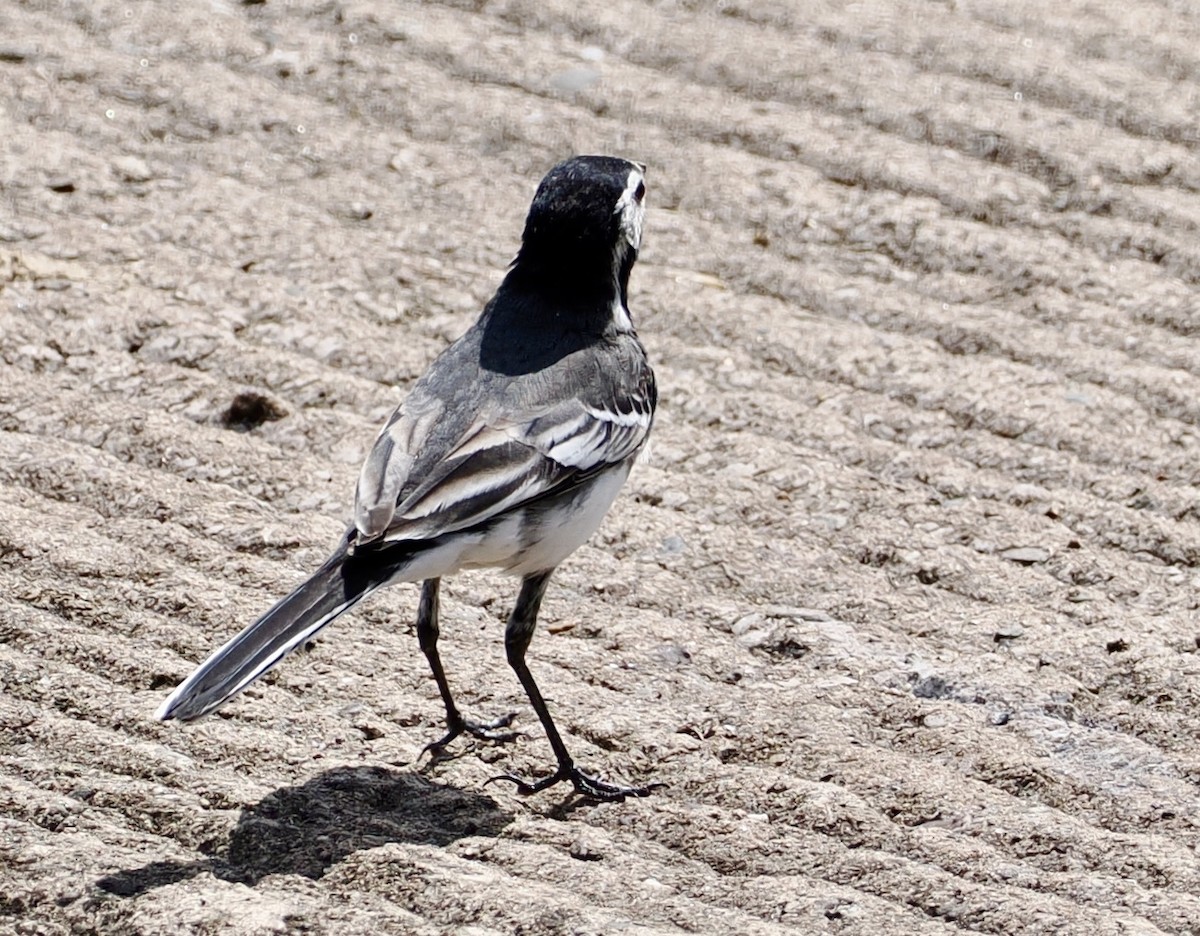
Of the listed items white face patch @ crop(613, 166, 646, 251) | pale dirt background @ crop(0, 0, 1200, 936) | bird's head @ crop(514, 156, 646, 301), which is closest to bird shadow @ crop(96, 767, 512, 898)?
pale dirt background @ crop(0, 0, 1200, 936)

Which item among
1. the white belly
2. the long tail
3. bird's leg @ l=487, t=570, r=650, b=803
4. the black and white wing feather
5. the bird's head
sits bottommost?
bird's leg @ l=487, t=570, r=650, b=803

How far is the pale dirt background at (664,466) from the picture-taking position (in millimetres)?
4398

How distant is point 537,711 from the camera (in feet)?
16.1

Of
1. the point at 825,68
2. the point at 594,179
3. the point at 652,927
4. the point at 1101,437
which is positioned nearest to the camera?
the point at 652,927

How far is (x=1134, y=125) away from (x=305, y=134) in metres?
3.60

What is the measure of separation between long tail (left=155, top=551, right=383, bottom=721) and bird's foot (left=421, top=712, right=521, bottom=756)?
0.65 meters

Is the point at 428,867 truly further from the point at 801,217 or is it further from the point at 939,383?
the point at 801,217

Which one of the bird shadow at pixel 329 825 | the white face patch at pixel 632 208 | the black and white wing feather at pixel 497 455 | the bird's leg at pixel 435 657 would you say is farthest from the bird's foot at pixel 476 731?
the white face patch at pixel 632 208

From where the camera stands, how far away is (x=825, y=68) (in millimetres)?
8062

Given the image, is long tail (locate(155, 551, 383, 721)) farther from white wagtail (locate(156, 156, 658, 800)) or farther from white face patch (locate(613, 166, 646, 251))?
white face patch (locate(613, 166, 646, 251))

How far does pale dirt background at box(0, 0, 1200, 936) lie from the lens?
14.4 feet

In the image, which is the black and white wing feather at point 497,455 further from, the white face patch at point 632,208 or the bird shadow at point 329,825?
the bird shadow at point 329,825

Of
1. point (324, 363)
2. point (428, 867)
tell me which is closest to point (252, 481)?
point (324, 363)

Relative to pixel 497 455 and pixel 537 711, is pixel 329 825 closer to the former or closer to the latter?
pixel 537 711
